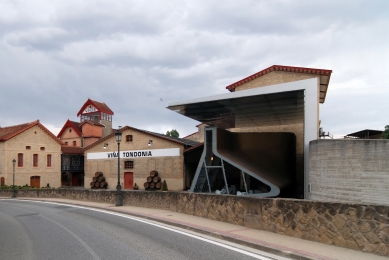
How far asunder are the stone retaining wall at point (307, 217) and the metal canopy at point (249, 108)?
6.06 meters

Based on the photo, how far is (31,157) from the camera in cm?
4297

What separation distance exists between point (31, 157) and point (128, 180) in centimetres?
1484

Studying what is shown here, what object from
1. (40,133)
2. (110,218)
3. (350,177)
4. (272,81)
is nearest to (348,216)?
(350,177)

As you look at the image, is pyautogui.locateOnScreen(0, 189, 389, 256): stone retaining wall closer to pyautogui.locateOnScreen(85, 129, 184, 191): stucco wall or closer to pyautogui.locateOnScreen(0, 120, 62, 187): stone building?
pyautogui.locateOnScreen(85, 129, 184, 191): stucco wall

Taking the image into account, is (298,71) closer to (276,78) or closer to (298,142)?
(276,78)

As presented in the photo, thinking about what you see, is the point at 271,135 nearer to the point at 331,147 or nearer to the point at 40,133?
the point at 331,147

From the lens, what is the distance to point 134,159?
36.7 metres

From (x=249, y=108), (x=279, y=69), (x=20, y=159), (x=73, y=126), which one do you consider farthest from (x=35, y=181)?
(x=249, y=108)

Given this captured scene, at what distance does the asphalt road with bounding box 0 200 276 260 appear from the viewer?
7.33 m

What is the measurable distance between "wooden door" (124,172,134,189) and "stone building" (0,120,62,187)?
13930mm

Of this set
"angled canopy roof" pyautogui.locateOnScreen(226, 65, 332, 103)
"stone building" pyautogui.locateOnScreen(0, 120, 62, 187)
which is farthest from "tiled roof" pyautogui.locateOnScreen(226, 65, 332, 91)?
"stone building" pyautogui.locateOnScreen(0, 120, 62, 187)

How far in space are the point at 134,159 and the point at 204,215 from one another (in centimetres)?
2551

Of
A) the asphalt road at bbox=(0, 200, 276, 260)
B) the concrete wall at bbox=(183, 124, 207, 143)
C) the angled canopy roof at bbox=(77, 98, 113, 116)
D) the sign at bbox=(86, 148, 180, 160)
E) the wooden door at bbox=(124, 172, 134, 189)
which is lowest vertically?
the wooden door at bbox=(124, 172, 134, 189)

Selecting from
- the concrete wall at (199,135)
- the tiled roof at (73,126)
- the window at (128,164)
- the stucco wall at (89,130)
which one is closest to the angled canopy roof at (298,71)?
the window at (128,164)
